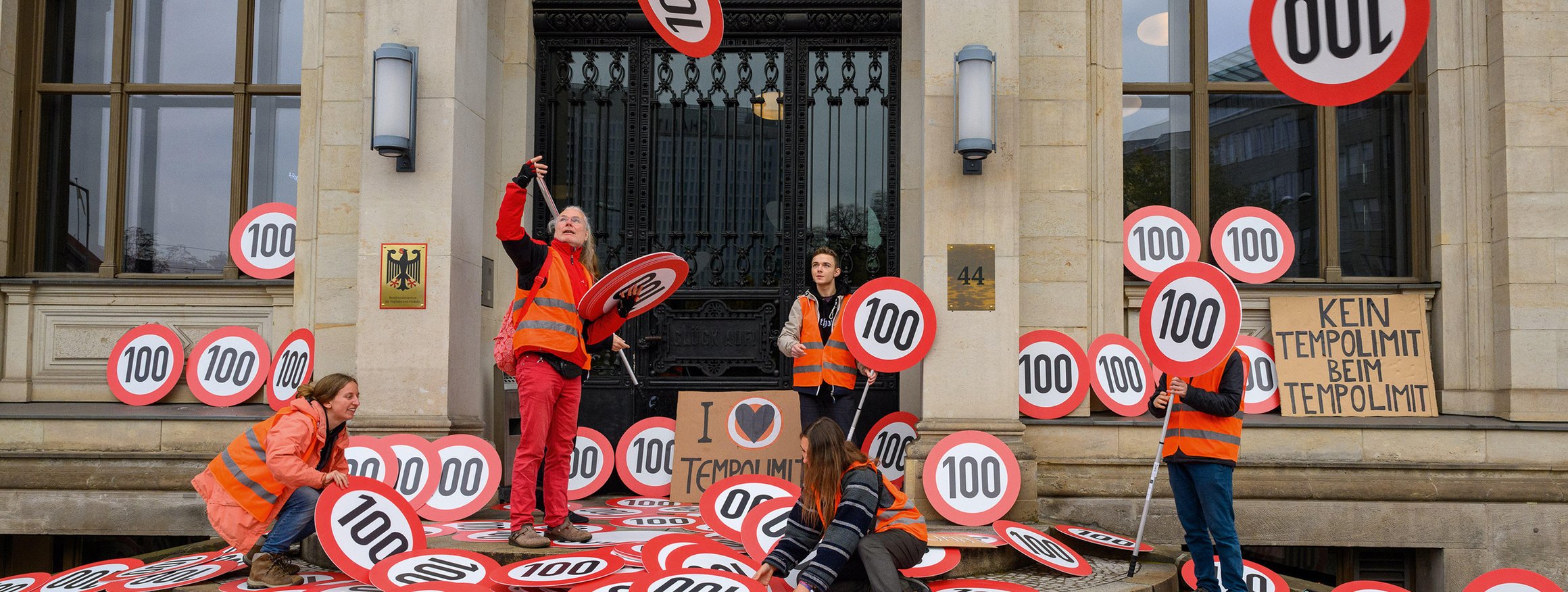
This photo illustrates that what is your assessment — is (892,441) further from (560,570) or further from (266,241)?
(266,241)

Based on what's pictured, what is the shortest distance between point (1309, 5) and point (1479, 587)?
3.55 m

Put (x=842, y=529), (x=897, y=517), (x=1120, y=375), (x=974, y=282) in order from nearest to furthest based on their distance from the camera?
1. (x=842, y=529)
2. (x=897, y=517)
3. (x=974, y=282)
4. (x=1120, y=375)

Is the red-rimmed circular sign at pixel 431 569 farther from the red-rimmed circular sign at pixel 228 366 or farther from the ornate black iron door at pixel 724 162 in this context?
the red-rimmed circular sign at pixel 228 366

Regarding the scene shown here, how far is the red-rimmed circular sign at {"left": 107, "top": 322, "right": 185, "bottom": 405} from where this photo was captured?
29.1 feet

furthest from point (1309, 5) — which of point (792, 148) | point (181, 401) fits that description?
point (181, 401)

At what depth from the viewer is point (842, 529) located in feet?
17.3

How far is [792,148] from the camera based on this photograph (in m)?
9.37

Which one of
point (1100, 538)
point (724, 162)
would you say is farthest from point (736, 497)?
point (724, 162)

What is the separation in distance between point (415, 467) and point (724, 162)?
11.9 ft

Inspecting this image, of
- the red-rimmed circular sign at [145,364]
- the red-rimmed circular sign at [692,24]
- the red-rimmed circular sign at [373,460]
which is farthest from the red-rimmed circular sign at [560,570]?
the red-rimmed circular sign at [145,364]

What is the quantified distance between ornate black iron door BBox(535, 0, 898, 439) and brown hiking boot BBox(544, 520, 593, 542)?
2813 mm

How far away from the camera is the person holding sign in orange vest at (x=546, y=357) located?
Result: 20.3 ft

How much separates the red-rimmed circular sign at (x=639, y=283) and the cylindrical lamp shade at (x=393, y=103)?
2.01 m

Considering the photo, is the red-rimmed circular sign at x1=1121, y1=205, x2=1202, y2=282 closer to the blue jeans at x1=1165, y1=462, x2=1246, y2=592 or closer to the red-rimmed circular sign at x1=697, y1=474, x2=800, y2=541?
the blue jeans at x1=1165, y1=462, x2=1246, y2=592
